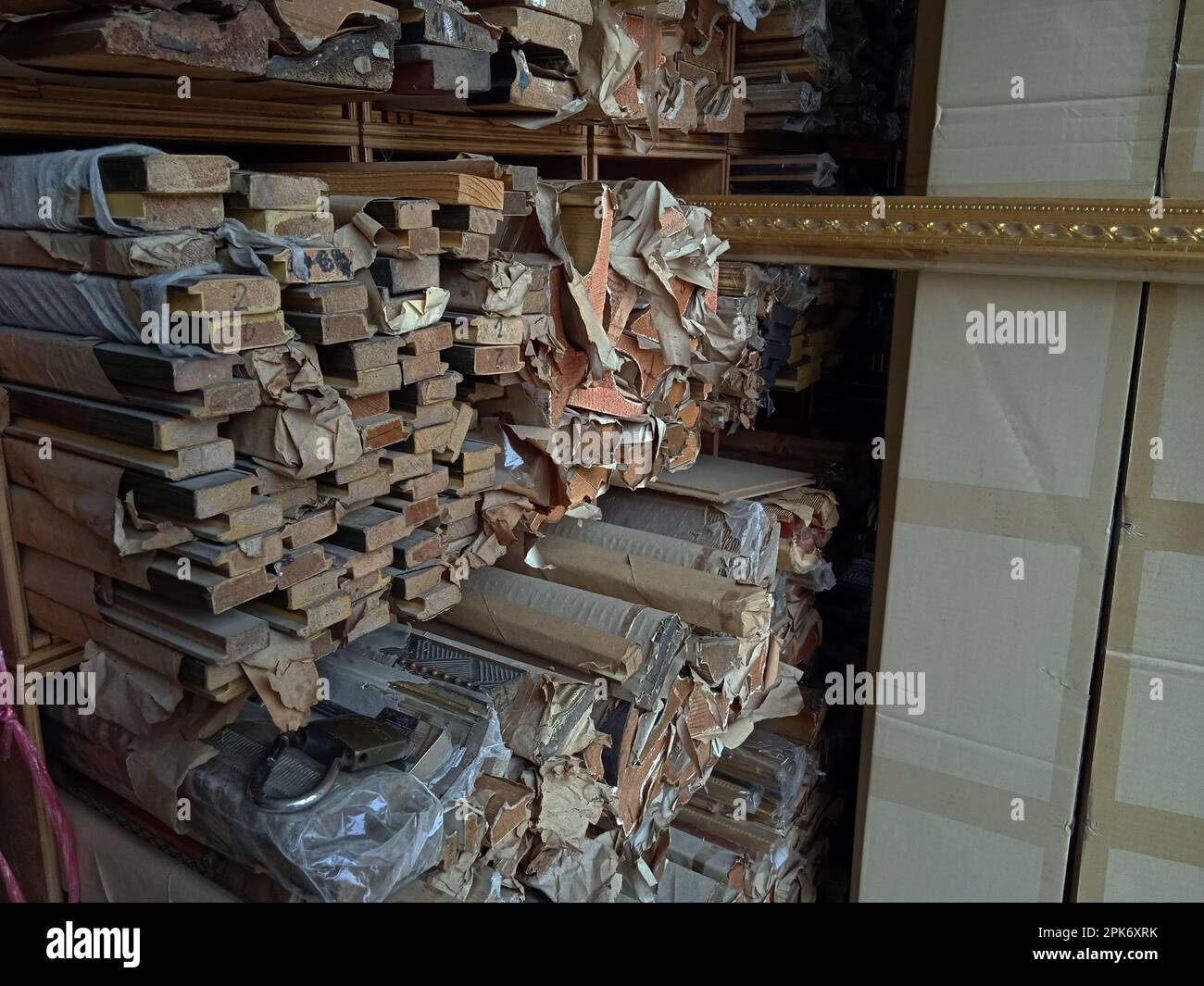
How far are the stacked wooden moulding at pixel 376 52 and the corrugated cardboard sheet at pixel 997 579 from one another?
999 mm

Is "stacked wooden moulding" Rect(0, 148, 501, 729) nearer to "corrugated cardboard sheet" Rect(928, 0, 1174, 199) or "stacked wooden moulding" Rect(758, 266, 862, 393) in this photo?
"stacked wooden moulding" Rect(758, 266, 862, 393)

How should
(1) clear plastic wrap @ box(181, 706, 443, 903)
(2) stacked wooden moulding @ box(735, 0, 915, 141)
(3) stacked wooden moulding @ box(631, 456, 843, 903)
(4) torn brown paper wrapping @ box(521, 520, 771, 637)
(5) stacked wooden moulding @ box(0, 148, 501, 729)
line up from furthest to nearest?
1. (2) stacked wooden moulding @ box(735, 0, 915, 141)
2. (3) stacked wooden moulding @ box(631, 456, 843, 903)
3. (4) torn brown paper wrapping @ box(521, 520, 771, 637)
4. (1) clear plastic wrap @ box(181, 706, 443, 903)
5. (5) stacked wooden moulding @ box(0, 148, 501, 729)

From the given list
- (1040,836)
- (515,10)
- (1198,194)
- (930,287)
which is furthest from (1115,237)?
(1040,836)

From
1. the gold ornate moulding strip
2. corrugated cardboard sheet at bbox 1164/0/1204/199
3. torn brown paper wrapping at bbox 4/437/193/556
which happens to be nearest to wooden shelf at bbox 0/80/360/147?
torn brown paper wrapping at bbox 4/437/193/556

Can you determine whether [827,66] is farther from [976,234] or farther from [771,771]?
[771,771]

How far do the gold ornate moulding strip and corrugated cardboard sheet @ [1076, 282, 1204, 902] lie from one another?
0.18m

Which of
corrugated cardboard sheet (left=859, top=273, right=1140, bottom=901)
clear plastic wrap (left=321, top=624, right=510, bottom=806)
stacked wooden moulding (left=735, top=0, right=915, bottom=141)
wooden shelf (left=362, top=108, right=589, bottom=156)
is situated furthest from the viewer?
stacked wooden moulding (left=735, top=0, right=915, bottom=141)

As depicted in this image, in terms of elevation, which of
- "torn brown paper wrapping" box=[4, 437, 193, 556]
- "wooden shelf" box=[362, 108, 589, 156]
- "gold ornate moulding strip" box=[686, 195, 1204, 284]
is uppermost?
"wooden shelf" box=[362, 108, 589, 156]

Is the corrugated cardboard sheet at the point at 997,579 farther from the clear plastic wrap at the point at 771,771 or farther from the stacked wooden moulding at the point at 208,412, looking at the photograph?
the stacked wooden moulding at the point at 208,412

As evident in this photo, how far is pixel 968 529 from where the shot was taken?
2322mm

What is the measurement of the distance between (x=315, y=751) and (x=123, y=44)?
1001 millimetres

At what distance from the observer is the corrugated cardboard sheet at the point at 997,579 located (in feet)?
7.07

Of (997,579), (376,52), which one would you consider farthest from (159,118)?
(997,579)

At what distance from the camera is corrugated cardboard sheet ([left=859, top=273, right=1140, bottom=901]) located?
215 centimetres
